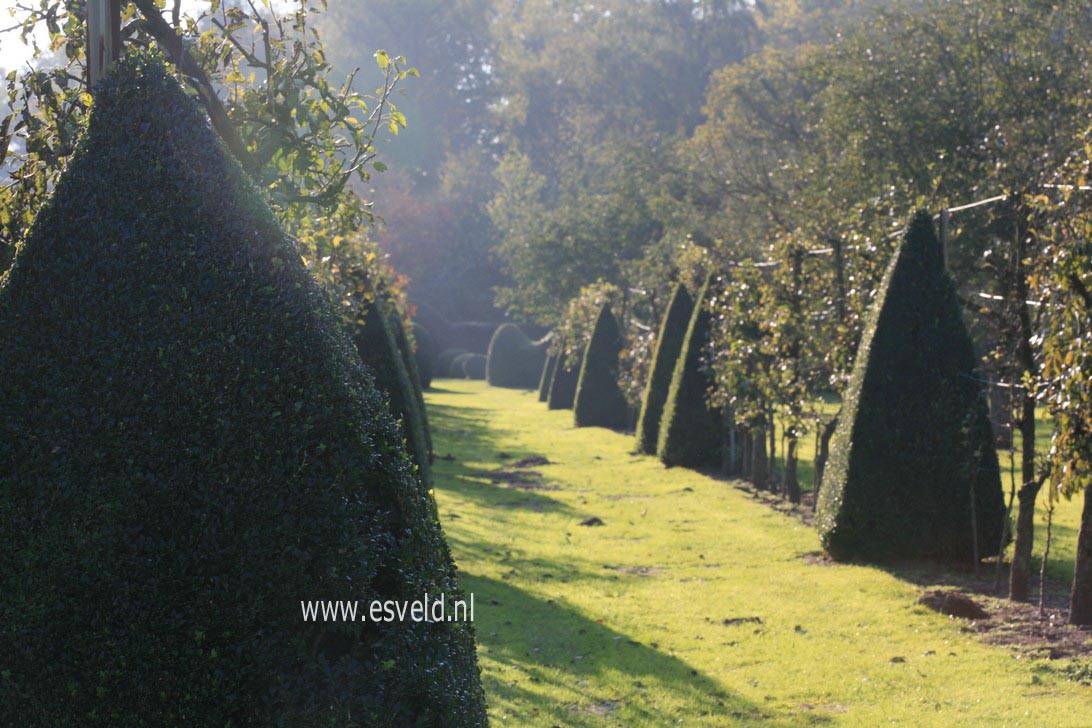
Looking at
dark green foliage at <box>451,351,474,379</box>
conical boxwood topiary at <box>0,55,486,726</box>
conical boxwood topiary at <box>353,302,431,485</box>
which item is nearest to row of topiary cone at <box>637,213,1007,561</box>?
conical boxwood topiary at <box>353,302,431,485</box>

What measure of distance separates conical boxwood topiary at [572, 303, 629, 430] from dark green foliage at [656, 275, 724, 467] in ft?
27.9

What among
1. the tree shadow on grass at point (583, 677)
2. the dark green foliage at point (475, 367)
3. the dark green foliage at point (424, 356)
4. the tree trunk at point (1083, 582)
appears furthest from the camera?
the dark green foliage at point (475, 367)

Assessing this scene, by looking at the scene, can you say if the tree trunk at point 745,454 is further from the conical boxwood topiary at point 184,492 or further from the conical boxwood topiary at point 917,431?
the conical boxwood topiary at point 184,492

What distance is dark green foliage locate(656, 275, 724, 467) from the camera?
763 inches

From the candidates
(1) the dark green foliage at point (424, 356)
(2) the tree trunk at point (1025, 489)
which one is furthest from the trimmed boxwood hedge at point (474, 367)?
(2) the tree trunk at point (1025, 489)

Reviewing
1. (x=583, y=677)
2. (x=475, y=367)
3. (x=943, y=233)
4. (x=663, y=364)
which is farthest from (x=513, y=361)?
(x=583, y=677)

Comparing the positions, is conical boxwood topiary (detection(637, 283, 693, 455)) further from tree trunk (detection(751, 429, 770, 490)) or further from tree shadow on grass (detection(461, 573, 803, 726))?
tree shadow on grass (detection(461, 573, 803, 726))

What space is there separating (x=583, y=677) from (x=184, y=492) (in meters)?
4.99

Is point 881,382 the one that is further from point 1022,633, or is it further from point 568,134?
point 568,134

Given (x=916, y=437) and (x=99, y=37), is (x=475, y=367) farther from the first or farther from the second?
(x=99, y=37)

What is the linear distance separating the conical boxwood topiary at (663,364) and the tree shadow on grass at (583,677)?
1215cm

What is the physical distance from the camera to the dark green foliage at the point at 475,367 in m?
56.0

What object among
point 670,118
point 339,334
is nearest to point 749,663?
point 339,334

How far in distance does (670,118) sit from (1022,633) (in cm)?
5361
